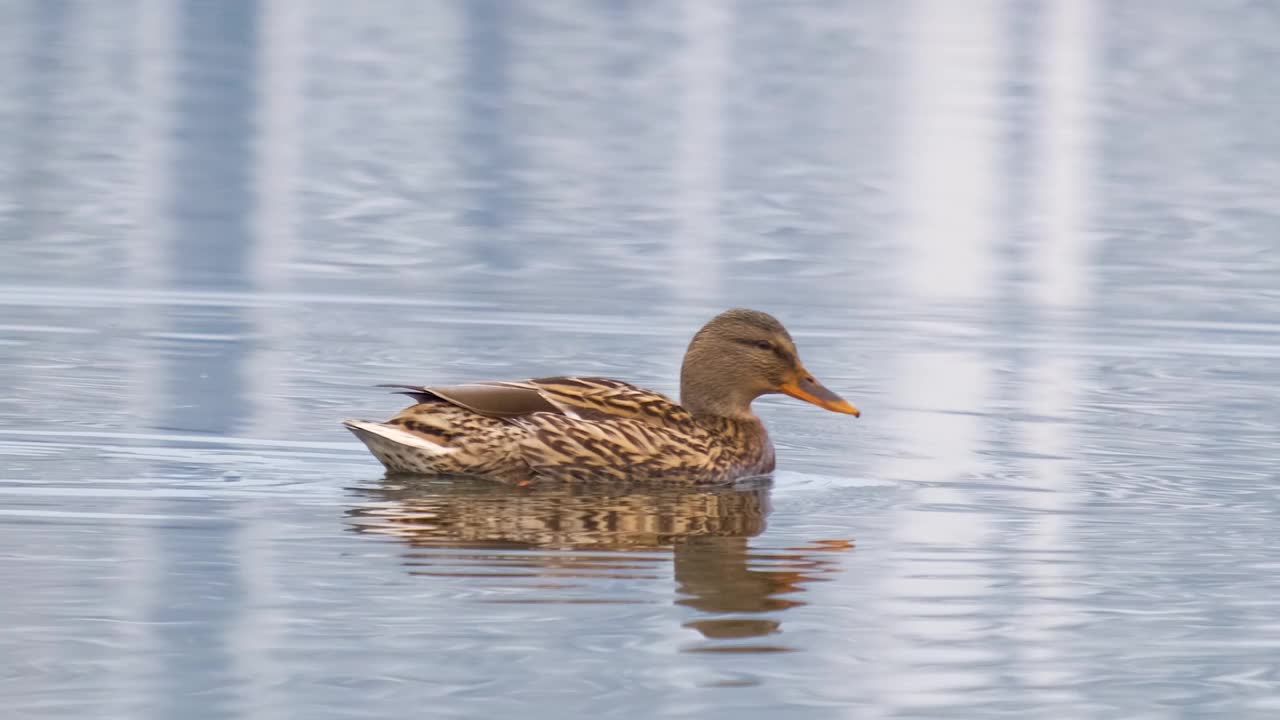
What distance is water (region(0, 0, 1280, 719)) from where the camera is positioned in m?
7.35

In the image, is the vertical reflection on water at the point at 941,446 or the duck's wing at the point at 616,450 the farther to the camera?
the duck's wing at the point at 616,450

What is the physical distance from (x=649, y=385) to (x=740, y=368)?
1993 millimetres

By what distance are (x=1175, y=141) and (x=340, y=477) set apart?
1043 inches

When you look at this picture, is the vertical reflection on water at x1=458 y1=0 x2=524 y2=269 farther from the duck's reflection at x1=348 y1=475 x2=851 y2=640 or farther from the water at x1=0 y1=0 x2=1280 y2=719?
the duck's reflection at x1=348 y1=475 x2=851 y2=640

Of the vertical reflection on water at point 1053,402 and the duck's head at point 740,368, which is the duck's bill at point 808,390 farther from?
the vertical reflection on water at point 1053,402

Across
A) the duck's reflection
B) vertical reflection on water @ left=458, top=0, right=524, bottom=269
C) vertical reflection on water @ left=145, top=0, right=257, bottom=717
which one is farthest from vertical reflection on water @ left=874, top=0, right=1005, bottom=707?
vertical reflection on water @ left=458, top=0, right=524, bottom=269

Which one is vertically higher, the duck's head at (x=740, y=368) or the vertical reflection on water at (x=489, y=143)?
the vertical reflection on water at (x=489, y=143)

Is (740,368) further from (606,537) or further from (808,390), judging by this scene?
(606,537)

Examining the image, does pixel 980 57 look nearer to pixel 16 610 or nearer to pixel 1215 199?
pixel 1215 199

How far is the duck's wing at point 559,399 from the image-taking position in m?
10.7

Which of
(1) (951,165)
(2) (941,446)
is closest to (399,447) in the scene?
(2) (941,446)

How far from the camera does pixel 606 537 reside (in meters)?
9.39

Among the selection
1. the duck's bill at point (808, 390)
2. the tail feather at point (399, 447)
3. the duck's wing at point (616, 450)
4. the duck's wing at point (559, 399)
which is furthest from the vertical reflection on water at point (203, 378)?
the duck's bill at point (808, 390)

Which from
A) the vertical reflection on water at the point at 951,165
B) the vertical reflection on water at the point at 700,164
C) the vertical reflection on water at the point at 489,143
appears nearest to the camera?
the vertical reflection on water at the point at 700,164
